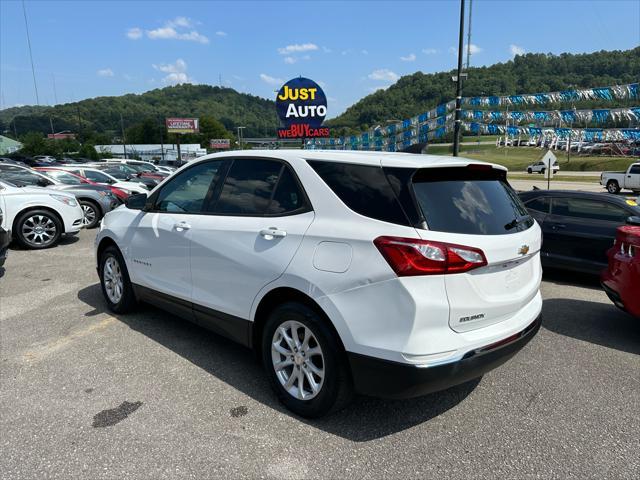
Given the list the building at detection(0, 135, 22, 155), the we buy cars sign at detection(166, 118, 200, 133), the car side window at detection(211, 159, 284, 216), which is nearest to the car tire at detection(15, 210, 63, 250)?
the car side window at detection(211, 159, 284, 216)

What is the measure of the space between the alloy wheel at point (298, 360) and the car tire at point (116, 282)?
2.34 metres

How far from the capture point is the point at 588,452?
2.65 meters

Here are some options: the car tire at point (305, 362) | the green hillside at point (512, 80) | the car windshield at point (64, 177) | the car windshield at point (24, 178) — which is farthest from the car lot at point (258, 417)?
the green hillside at point (512, 80)

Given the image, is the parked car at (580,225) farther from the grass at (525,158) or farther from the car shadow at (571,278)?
the grass at (525,158)

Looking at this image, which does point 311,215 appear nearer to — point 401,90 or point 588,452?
point 588,452

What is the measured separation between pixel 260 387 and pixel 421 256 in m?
1.72

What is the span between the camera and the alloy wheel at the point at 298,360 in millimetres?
2861

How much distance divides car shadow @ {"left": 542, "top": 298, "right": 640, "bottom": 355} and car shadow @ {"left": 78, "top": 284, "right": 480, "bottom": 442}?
183 cm

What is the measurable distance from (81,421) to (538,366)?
3516 mm

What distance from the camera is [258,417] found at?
300cm

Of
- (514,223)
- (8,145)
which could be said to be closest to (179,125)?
(8,145)

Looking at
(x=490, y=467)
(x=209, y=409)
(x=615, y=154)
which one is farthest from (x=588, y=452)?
(x=615, y=154)

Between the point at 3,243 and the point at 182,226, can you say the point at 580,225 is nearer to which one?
the point at 182,226

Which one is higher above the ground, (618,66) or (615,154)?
(618,66)
